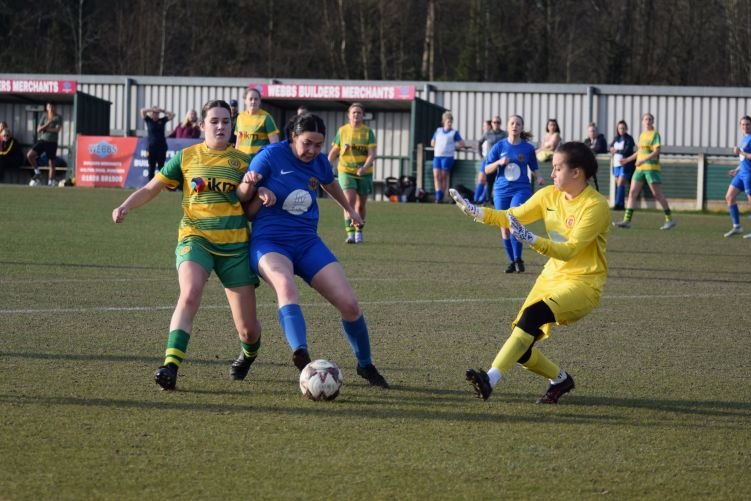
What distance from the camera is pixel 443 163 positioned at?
28344mm

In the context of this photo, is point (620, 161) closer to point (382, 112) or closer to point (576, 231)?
point (382, 112)

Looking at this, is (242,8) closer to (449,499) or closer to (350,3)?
(350,3)

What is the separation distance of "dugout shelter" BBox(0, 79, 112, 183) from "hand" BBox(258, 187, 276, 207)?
27468mm

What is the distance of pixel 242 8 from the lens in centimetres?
5444

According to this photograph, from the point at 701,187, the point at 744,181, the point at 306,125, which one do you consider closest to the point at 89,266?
the point at 306,125

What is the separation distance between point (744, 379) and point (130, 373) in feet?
12.7

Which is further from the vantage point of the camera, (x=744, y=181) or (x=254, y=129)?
(x=744, y=181)

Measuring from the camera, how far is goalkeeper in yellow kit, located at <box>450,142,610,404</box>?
6.45 meters

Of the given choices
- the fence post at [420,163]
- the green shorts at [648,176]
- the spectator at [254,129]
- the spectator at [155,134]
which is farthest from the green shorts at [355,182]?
the fence post at [420,163]

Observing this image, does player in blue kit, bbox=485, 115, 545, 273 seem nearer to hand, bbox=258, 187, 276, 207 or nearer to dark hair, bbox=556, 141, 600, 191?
dark hair, bbox=556, 141, 600, 191

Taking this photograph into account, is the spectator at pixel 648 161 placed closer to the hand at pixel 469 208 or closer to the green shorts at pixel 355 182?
the green shorts at pixel 355 182

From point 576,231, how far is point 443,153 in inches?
852

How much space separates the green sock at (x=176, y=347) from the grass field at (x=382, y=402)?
20 centimetres

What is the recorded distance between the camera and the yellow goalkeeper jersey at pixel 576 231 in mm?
6488
